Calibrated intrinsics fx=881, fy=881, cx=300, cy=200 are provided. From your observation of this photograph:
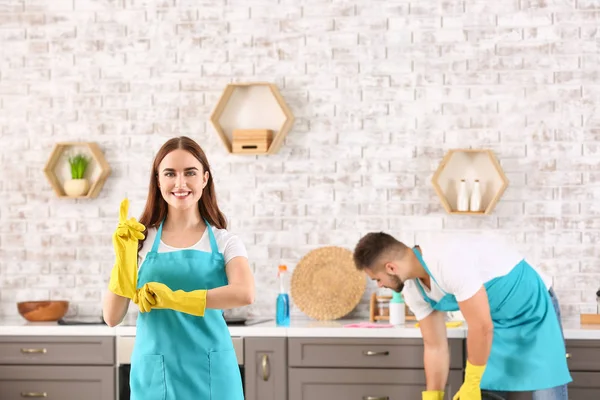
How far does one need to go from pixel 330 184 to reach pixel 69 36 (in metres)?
1.79

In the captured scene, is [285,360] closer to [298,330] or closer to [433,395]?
[298,330]

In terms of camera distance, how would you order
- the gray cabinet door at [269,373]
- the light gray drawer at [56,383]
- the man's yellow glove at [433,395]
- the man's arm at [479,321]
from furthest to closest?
the light gray drawer at [56,383], the gray cabinet door at [269,373], the man's yellow glove at [433,395], the man's arm at [479,321]

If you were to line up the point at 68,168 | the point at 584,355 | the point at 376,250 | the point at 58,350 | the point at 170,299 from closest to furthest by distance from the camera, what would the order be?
the point at 170,299 → the point at 376,250 → the point at 584,355 → the point at 58,350 → the point at 68,168

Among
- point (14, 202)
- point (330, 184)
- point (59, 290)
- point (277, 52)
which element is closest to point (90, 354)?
point (59, 290)

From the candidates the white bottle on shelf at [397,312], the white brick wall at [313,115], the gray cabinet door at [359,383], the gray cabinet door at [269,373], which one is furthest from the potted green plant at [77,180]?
the white bottle on shelf at [397,312]

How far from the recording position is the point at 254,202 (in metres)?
5.07

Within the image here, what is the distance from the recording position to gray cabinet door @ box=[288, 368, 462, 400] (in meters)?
4.31

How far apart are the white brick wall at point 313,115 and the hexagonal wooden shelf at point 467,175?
0.24ft

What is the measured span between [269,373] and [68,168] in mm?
1801

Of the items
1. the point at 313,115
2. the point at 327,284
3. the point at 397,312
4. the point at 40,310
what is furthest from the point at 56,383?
the point at 313,115

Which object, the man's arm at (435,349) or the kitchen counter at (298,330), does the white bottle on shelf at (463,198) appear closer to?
the kitchen counter at (298,330)

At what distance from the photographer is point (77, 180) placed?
16.6 feet

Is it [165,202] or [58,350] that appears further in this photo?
[58,350]

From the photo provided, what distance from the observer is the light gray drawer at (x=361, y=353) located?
432 cm
